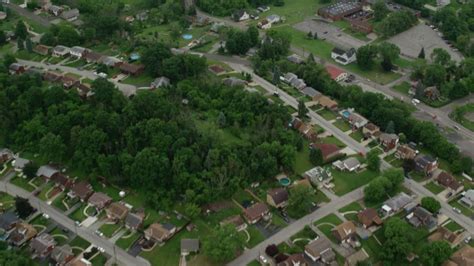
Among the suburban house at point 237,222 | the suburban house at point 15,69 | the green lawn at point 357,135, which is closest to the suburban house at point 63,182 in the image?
the suburban house at point 237,222

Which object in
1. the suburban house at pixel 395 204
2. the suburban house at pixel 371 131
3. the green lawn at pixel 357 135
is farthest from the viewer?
the green lawn at pixel 357 135

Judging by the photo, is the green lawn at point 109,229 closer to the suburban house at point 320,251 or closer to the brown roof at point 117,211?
the brown roof at point 117,211

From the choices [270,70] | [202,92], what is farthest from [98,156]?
[270,70]

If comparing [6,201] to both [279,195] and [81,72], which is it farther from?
[81,72]

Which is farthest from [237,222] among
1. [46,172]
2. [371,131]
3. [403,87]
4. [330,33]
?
[330,33]

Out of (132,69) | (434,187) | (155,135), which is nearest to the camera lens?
(434,187)

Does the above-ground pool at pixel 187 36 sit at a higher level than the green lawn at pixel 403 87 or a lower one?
lower

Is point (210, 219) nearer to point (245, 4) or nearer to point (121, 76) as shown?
point (121, 76)
